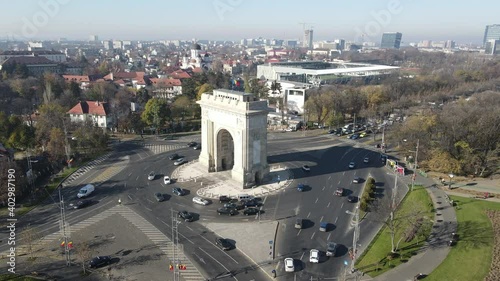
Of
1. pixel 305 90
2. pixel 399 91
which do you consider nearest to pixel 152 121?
pixel 305 90

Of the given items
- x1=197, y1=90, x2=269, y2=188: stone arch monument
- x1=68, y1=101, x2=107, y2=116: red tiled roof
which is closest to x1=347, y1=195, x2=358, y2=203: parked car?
x1=197, y1=90, x2=269, y2=188: stone arch monument

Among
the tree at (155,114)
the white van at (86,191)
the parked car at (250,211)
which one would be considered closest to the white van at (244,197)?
the parked car at (250,211)

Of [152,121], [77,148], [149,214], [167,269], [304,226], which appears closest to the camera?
[167,269]

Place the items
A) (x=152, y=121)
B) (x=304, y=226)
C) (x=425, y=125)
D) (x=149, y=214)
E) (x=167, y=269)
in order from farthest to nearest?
(x=152, y=121), (x=425, y=125), (x=149, y=214), (x=304, y=226), (x=167, y=269)

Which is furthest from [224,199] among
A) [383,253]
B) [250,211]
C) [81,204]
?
[383,253]

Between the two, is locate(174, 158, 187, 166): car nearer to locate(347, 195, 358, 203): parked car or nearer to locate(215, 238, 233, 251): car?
locate(215, 238, 233, 251): car

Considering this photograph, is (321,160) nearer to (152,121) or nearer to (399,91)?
(152,121)

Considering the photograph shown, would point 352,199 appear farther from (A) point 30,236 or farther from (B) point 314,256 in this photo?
(A) point 30,236

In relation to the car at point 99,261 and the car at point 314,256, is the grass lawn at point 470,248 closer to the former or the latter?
the car at point 314,256
